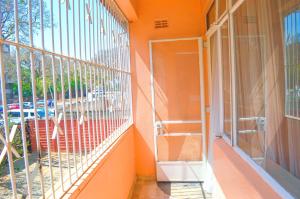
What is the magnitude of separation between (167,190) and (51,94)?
8.57 ft

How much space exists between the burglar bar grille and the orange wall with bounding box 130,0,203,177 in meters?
1.28

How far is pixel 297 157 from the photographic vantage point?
1.17m

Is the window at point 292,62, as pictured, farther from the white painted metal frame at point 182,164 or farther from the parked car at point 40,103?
the white painted metal frame at point 182,164

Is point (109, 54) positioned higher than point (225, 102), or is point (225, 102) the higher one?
point (109, 54)

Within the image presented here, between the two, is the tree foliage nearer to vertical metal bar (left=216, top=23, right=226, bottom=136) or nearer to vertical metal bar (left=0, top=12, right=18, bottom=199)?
vertical metal bar (left=0, top=12, right=18, bottom=199)

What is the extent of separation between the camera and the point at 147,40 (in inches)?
148

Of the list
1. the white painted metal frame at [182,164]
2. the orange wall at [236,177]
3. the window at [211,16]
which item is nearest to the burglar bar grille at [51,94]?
the orange wall at [236,177]

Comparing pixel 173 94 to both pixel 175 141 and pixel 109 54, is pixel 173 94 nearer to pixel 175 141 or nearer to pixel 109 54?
pixel 175 141

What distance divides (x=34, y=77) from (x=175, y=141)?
2.88 meters

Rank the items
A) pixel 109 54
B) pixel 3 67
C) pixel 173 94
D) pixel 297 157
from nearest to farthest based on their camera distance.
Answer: pixel 3 67
pixel 297 157
pixel 109 54
pixel 173 94

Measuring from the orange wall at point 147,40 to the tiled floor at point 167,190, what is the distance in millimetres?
240

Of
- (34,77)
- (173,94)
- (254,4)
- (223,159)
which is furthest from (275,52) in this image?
(173,94)

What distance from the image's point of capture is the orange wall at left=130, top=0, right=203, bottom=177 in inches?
144

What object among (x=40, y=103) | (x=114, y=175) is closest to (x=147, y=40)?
(x=114, y=175)
